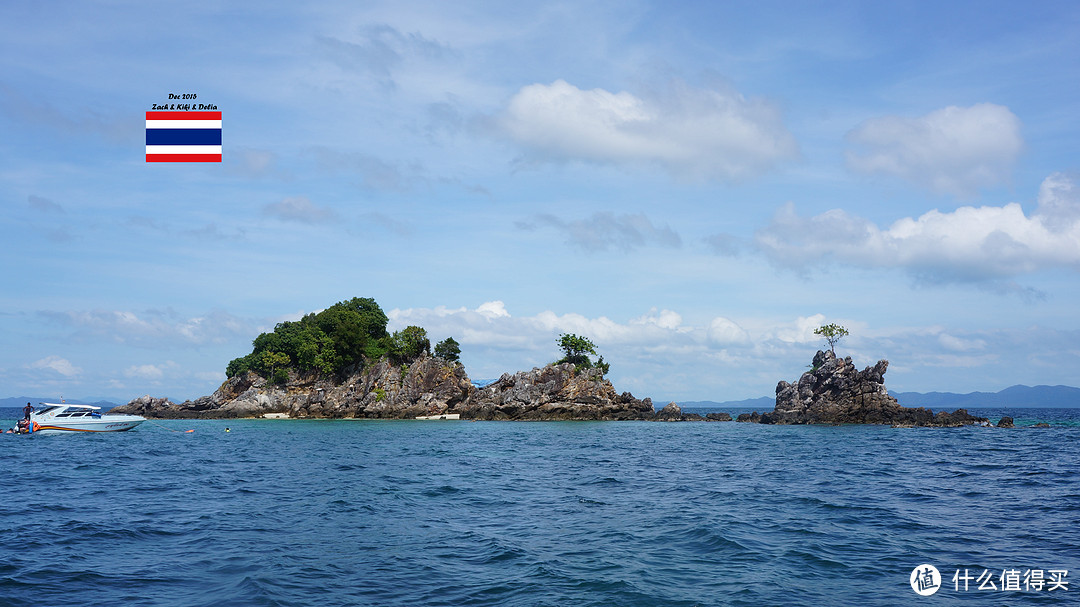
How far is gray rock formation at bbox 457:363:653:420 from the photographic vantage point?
115688mm

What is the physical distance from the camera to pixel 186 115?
3234 centimetres

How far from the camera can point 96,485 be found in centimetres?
3150

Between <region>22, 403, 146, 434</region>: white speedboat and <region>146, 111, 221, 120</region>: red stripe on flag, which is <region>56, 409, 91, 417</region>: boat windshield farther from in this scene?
<region>146, 111, 221, 120</region>: red stripe on flag

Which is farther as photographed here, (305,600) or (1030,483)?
(1030,483)

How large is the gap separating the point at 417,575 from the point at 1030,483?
3379 centimetres

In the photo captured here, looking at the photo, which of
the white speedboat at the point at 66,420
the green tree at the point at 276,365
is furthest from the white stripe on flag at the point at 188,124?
the green tree at the point at 276,365

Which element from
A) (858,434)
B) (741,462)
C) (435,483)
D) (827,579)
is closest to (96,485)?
(435,483)

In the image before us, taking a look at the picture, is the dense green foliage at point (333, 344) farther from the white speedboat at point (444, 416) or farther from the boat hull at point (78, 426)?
the boat hull at point (78, 426)

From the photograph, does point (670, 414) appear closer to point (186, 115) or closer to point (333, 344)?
point (333, 344)

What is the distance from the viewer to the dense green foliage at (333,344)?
124188mm

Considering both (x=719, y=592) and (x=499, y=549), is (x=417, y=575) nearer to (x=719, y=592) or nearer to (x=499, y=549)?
(x=499, y=549)

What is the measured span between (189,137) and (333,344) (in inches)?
3841

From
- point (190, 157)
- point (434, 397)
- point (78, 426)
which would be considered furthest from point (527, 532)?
point (434, 397)

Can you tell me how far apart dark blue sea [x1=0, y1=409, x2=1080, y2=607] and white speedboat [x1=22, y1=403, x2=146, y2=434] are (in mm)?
28413
